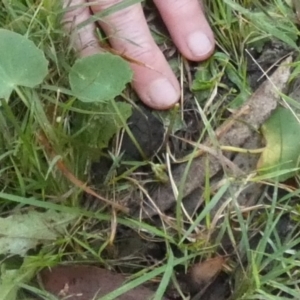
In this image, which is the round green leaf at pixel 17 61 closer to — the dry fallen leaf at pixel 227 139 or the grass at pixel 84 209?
the grass at pixel 84 209

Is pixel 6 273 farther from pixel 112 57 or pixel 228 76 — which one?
pixel 228 76

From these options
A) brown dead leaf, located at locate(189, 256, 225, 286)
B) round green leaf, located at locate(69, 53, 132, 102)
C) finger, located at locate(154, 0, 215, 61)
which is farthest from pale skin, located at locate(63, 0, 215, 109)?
brown dead leaf, located at locate(189, 256, 225, 286)

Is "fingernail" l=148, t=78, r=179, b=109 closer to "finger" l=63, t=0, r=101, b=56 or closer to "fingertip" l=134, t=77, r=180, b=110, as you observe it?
"fingertip" l=134, t=77, r=180, b=110

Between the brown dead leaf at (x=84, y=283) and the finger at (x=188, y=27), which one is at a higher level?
the finger at (x=188, y=27)

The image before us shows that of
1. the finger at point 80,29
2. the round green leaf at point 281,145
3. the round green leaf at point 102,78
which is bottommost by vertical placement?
Answer: the round green leaf at point 281,145

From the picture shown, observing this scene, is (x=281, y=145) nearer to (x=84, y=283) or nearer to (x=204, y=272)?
(x=204, y=272)

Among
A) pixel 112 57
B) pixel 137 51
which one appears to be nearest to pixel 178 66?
pixel 137 51

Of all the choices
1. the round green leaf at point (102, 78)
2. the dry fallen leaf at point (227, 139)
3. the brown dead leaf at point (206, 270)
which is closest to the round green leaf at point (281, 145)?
the dry fallen leaf at point (227, 139)
